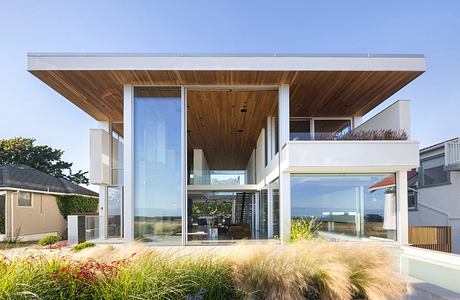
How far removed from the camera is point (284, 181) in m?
12.1

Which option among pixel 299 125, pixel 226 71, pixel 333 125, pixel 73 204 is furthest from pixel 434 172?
pixel 73 204

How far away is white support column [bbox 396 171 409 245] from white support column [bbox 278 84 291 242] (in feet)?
10.6

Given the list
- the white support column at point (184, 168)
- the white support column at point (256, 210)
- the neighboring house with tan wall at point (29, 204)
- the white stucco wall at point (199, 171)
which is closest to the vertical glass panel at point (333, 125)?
the white support column at point (256, 210)

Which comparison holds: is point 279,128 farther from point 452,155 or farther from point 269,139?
point 452,155

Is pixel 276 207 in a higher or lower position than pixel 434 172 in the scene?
lower

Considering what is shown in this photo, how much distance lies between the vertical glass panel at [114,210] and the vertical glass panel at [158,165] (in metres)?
4.28

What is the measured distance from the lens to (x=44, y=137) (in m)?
35.4

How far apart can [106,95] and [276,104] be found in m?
5.54

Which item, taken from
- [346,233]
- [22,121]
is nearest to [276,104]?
A: [346,233]

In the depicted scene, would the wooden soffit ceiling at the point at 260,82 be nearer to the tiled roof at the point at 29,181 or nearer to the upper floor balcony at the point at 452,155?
the upper floor balcony at the point at 452,155

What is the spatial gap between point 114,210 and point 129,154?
191 inches

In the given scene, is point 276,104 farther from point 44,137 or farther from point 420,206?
point 44,137

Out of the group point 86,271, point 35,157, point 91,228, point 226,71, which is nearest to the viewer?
point 86,271

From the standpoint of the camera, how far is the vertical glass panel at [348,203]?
476 inches
